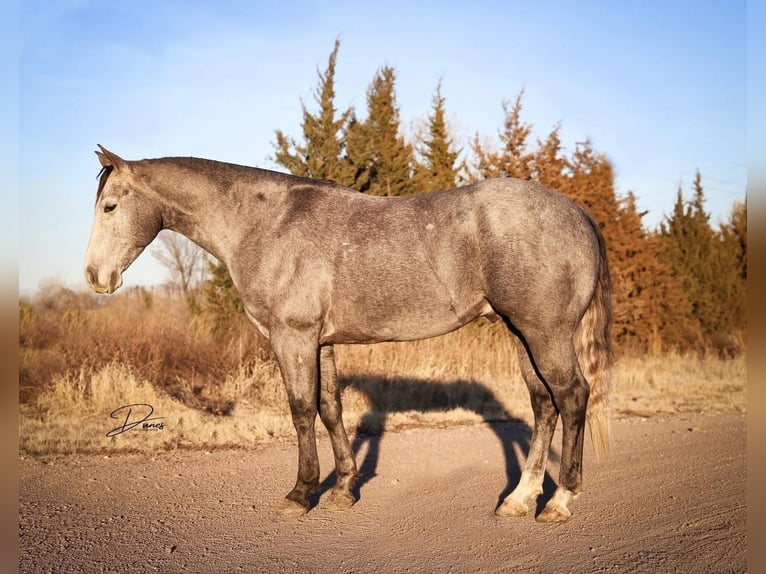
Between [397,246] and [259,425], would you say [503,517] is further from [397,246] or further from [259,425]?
[259,425]

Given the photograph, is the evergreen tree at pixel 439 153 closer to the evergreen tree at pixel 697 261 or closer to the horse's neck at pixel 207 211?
the evergreen tree at pixel 697 261

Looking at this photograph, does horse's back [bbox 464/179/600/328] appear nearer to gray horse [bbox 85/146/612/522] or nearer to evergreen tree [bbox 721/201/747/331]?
gray horse [bbox 85/146/612/522]

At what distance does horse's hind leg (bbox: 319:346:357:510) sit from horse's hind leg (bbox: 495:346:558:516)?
4.22 ft

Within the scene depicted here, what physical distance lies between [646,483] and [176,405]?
624 centimetres

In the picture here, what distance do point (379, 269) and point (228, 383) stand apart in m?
6.40

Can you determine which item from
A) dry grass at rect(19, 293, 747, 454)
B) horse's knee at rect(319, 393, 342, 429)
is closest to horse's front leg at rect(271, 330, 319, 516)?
horse's knee at rect(319, 393, 342, 429)

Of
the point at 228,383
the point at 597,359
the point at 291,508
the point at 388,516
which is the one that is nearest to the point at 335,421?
the point at 291,508

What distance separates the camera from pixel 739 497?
478 cm

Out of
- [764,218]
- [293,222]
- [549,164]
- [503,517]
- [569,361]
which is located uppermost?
[549,164]

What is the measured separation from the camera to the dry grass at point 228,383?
7.90 m

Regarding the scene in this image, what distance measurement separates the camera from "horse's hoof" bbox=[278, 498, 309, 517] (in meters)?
4.79

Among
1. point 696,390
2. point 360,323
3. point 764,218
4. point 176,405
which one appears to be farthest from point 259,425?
point 696,390

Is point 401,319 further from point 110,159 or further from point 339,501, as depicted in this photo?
point 110,159

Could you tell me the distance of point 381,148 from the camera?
18.7m
